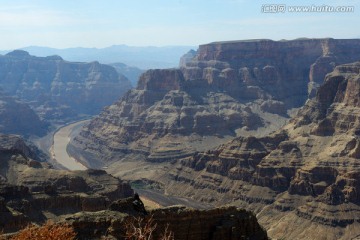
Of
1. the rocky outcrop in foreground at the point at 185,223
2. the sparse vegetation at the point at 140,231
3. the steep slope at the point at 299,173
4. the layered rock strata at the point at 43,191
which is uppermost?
the sparse vegetation at the point at 140,231

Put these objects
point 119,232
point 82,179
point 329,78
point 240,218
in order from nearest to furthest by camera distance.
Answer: point 119,232 < point 240,218 < point 82,179 < point 329,78

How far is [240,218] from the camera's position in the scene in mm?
61812

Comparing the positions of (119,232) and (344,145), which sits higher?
(119,232)

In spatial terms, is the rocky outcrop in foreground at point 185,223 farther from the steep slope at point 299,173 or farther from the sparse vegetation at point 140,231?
the steep slope at point 299,173

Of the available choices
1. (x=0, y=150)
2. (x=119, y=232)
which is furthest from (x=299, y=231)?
(x=119, y=232)

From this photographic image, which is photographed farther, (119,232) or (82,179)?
(82,179)

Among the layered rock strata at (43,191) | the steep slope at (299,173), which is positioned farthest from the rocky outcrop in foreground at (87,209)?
the steep slope at (299,173)

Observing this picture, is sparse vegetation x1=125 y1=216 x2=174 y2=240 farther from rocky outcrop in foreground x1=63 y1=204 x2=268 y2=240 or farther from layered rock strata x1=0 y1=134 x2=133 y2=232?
layered rock strata x1=0 y1=134 x2=133 y2=232

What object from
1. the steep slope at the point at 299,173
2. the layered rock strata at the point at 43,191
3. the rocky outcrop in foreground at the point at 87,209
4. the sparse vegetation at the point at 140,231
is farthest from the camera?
the steep slope at the point at 299,173

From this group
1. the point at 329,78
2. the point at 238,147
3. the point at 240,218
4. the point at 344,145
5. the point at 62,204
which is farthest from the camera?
the point at 329,78

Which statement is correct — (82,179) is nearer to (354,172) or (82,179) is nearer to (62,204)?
(62,204)

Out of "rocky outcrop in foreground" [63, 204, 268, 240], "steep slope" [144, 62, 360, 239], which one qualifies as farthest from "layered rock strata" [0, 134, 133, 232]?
"steep slope" [144, 62, 360, 239]

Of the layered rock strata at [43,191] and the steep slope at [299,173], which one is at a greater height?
the layered rock strata at [43,191]

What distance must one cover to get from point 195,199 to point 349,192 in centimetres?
4679
